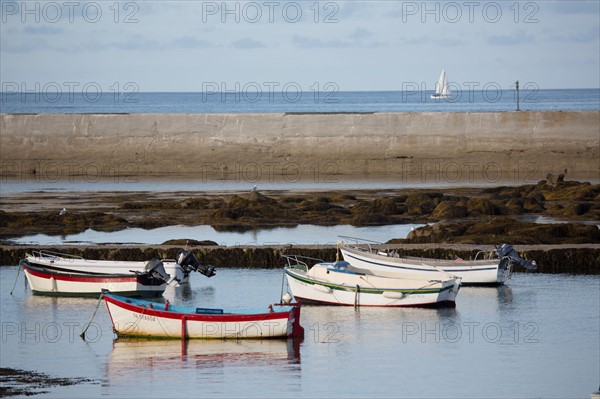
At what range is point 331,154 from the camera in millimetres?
55844

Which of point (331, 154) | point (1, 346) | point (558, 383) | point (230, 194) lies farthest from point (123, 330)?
point (331, 154)

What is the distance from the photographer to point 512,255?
27172 millimetres

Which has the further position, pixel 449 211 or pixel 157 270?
pixel 449 211

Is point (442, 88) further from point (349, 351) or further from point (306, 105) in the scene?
point (349, 351)

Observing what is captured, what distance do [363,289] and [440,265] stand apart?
2230 millimetres

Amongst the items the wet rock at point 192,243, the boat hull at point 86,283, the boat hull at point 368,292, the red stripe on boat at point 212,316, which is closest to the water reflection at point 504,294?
the boat hull at point 368,292

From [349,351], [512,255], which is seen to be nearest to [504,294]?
[512,255]

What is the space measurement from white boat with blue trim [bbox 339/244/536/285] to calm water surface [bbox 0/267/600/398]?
1.17 feet

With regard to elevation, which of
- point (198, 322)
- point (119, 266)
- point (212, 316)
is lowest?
point (198, 322)

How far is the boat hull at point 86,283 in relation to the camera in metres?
25.5

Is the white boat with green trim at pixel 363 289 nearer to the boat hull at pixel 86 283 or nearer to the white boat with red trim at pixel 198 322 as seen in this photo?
the boat hull at pixel 86 283

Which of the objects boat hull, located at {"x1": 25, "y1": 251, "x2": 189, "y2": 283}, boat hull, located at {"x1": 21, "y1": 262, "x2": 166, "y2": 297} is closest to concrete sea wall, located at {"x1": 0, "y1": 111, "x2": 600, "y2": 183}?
boat hull, located at {"x1": 25, "y1": 251, "x2": 189, "y2": 283}

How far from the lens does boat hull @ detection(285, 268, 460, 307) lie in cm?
2434

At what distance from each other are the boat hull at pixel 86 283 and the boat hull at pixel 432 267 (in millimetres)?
4333
